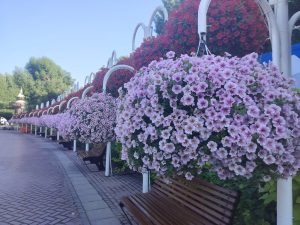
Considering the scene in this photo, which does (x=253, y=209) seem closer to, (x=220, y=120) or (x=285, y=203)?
(x=285, y=203)

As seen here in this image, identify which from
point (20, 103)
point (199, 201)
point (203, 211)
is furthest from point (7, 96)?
point (203, 211)

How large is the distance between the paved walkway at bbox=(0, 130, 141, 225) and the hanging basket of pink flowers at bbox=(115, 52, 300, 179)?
2878 mm

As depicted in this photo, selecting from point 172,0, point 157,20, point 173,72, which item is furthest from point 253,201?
point 172,0

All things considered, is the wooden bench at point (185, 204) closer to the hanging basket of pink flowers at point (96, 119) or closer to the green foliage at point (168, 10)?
the hanging basket of pink flowers at point (96, 119)

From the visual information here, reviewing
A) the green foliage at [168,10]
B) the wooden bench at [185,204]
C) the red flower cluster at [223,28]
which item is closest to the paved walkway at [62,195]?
the wooden bench at [185,204]

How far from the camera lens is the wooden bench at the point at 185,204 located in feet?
10.3

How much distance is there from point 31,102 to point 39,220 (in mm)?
57747

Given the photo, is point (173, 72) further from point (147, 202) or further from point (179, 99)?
point (147, 202)

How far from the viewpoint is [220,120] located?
94.4 inches

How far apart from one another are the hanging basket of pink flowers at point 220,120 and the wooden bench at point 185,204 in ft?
1.76

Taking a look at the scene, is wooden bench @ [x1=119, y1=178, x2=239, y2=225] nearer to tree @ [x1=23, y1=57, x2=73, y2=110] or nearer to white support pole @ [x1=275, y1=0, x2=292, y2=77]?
white support pole @ [x1=275, y1=0, x2=292, y2=77]

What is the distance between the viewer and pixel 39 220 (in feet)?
17.9

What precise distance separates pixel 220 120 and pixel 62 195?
5806mm

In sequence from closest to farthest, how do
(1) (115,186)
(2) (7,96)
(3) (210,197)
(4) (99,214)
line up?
(3) (210,197) < (4) (99,214) < (1) (115,186) < (2) (7,96)
